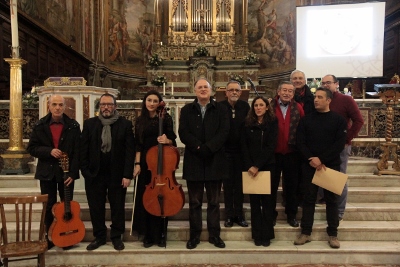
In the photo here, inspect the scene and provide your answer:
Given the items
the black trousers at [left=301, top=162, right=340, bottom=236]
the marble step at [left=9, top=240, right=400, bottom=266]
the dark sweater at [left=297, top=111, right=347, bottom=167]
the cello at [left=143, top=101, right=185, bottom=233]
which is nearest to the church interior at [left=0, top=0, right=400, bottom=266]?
the marble step at [left=9, top=240, right=400, bottom=266]

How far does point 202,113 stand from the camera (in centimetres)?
346

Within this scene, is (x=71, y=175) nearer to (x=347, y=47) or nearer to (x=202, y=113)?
→ (x=202, y=113)

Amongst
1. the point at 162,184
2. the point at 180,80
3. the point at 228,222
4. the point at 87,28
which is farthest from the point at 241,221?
the point at 87,28

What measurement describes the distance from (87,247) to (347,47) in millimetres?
5839

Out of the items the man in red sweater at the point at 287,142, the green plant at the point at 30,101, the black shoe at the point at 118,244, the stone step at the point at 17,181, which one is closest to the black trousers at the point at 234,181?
the man in red sweater at the point at 287,142

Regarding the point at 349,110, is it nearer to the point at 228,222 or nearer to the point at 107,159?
the point at 228,222

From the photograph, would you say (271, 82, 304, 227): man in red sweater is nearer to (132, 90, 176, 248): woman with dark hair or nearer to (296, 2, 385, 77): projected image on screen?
(132, 90, 176, 248): woman with dark hair

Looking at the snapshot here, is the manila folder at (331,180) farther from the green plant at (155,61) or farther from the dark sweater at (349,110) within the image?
the green plant at (155,61)

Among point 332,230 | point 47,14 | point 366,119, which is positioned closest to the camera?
point 332,230

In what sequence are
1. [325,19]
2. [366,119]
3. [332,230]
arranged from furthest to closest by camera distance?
[325,19]
[366,119]
[332,230]

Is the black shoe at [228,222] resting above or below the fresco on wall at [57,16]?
below

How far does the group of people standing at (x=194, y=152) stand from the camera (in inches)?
132

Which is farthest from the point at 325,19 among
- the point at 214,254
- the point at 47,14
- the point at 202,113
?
the point at 47,14

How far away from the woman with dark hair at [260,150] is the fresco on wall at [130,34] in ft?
35.8
